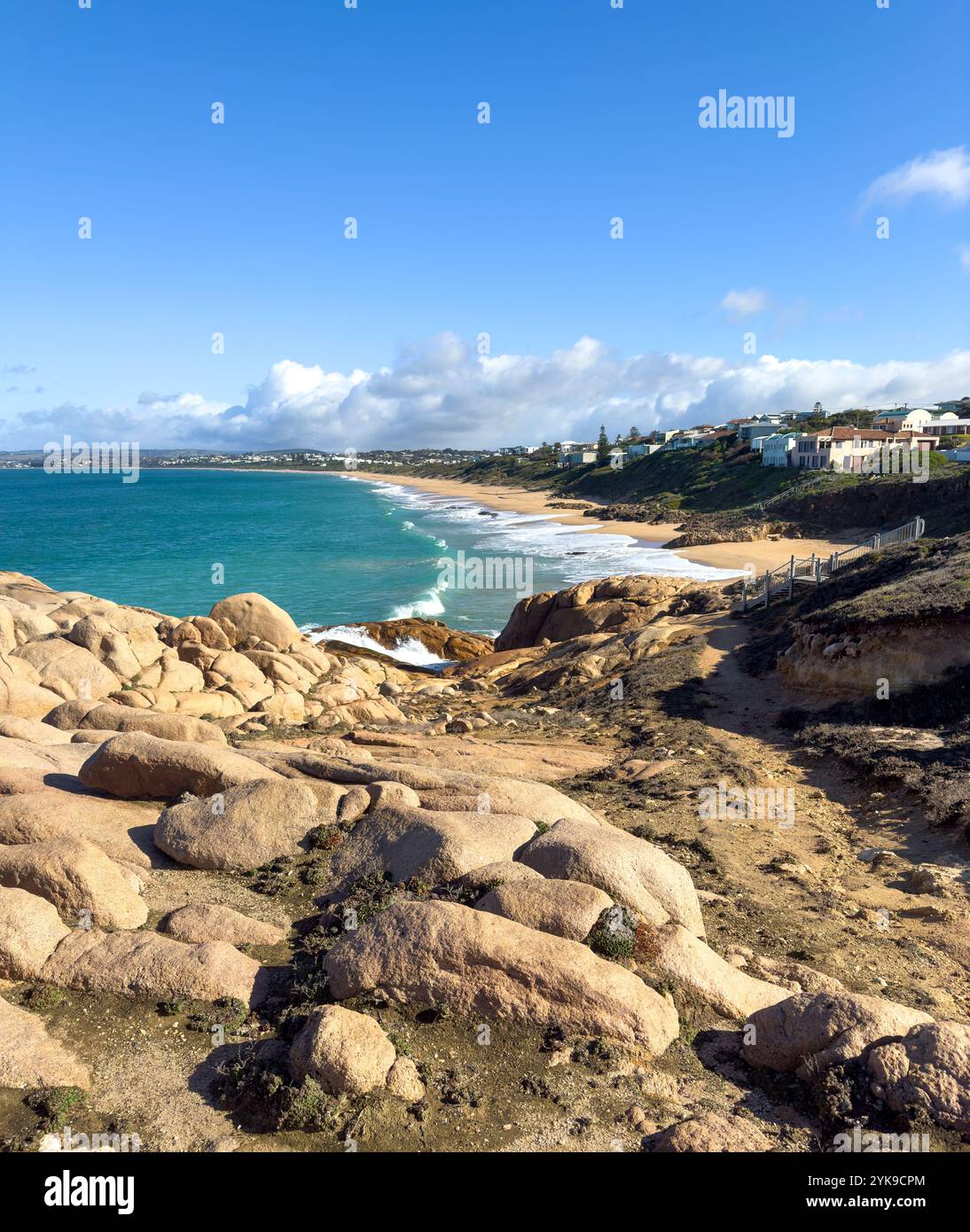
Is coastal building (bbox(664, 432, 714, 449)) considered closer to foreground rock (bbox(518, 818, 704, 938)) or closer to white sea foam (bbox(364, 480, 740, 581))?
white sea foam (bbox(364, 480, 740, 581))

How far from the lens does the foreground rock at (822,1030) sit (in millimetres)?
6789

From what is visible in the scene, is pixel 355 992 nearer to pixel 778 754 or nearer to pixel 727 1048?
pixel 727 1048

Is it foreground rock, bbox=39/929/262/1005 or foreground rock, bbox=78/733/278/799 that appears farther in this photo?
foreground rock, bbox=78/733/278/799

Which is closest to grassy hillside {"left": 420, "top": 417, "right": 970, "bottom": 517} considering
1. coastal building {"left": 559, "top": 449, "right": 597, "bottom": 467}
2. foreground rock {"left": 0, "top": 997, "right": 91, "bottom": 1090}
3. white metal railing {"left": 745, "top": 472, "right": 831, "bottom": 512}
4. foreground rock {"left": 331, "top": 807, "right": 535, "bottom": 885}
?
white metal railing {"left": 745, "top": 472, "right": 831, "bottom": 512}

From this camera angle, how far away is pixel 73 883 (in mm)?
8836

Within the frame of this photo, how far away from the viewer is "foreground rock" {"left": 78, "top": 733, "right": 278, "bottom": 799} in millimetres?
12039

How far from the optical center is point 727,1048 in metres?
7.33

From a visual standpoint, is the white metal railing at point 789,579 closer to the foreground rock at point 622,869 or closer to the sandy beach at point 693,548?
the sandy beach at point 693,548

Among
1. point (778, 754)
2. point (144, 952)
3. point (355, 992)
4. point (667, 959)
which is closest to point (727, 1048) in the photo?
point (667, 959)

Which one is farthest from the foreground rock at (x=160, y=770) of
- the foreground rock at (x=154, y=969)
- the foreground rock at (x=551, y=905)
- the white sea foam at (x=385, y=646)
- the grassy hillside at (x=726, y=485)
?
the grassy hillside at (x=726, y=485)

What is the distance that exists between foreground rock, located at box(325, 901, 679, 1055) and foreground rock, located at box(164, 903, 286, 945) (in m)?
1.44

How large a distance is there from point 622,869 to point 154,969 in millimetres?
5245

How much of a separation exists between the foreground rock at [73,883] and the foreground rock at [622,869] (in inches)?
191

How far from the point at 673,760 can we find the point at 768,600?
49.5 feet
